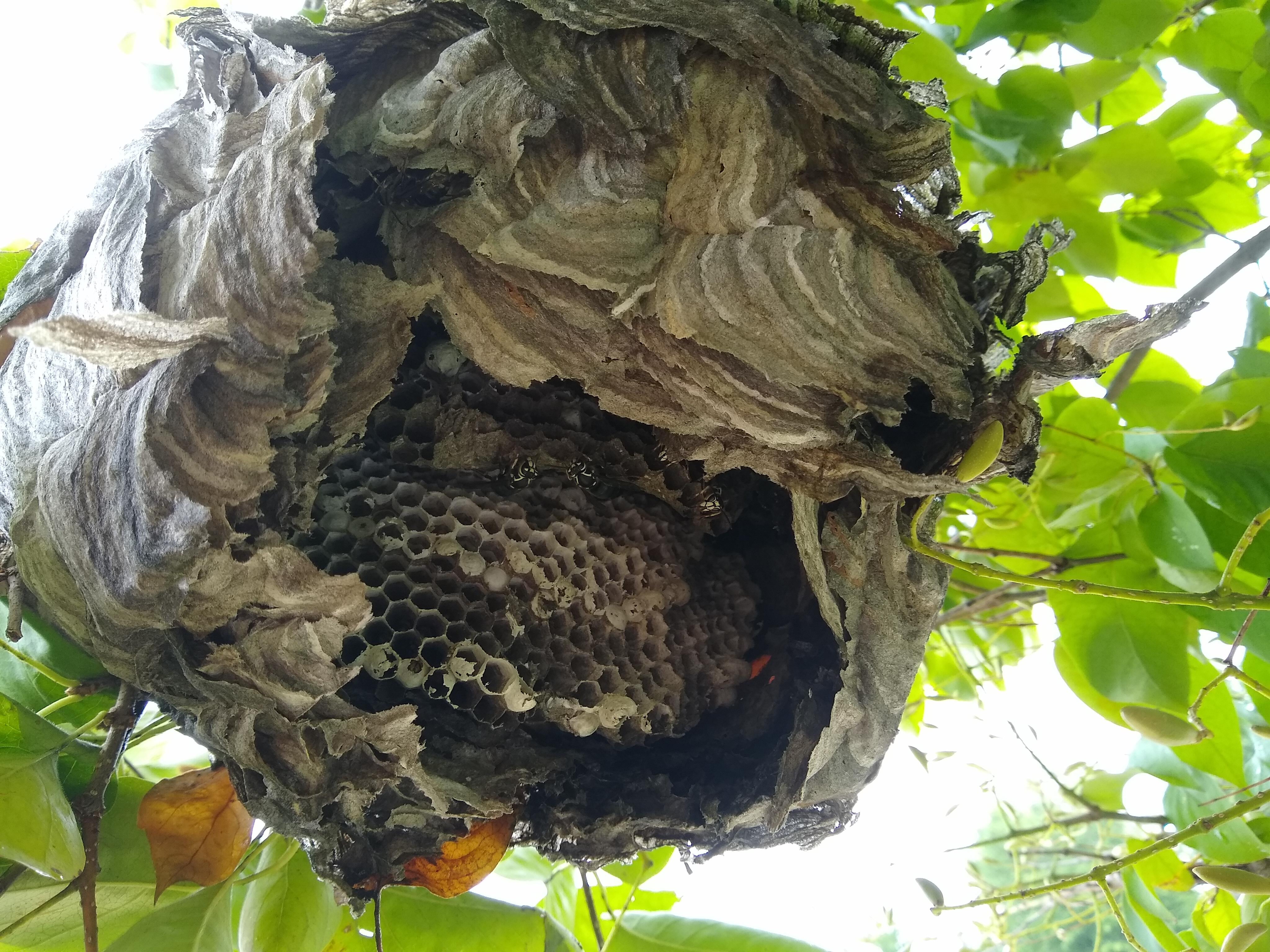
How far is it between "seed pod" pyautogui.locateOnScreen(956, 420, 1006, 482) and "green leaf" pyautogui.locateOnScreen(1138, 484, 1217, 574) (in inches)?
12.1

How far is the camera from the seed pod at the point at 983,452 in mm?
415

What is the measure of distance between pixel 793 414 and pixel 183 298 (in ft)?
0.92

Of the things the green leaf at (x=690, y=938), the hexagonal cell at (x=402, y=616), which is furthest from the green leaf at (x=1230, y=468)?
the hexagonal cell at (x=402, y=616)

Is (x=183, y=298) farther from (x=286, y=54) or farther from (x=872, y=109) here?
(x=872, y=109)

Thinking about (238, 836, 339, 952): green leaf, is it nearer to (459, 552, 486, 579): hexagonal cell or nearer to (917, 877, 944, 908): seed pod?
(459, 552, 486, 579): hexagonal cell

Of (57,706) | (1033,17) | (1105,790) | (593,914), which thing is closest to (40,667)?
(57,706)

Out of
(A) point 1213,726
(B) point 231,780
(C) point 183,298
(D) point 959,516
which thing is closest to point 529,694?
(B) point 231,780

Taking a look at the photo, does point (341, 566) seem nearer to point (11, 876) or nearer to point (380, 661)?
point (380, 661)

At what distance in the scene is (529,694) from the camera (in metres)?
0.51

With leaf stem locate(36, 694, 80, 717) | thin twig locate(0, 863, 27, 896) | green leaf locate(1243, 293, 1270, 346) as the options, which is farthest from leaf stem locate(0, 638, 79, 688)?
green leaf locate(1243, 293, 1270, 346)

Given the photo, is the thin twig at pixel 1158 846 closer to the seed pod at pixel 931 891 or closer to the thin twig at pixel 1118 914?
the thin twig at pixel 1118 914

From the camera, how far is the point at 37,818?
0.47 metres

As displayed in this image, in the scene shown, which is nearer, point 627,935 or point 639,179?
point 639,179

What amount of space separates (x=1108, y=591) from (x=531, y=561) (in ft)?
1.11
